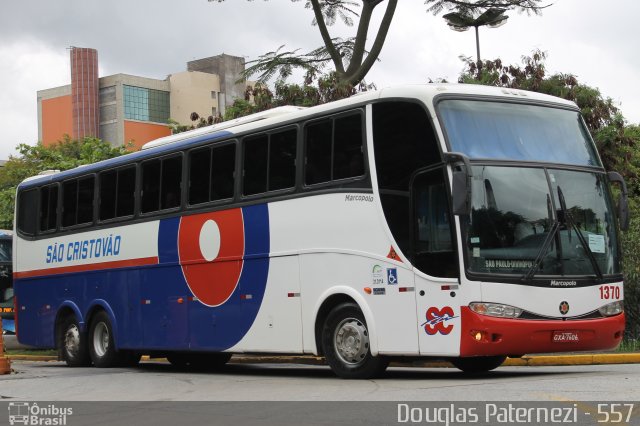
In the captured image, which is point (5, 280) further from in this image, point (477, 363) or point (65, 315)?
point (477, 363)

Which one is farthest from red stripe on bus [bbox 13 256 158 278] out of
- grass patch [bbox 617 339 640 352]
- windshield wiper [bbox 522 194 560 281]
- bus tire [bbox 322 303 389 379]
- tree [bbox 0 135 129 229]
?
tree [bbox 0 135 129 229]

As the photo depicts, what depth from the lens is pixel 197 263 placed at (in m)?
17.6

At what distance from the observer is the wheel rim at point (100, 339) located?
66.8 feet

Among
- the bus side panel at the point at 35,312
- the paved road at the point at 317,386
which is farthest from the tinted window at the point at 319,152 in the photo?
the bus side panel at the point at 35,312

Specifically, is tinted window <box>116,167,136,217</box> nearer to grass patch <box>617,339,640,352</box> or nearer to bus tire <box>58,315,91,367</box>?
bus tire <box>58,315,91,367</box>

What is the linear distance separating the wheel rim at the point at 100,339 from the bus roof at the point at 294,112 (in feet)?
9.78

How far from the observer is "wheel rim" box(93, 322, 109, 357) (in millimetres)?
20375

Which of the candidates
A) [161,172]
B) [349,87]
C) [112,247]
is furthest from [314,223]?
[349,87]

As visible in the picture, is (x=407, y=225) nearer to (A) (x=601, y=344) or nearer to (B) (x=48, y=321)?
(A) (x=601, y=344)

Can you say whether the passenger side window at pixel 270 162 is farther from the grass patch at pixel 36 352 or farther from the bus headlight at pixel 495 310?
the grass patch at pixel 36 352

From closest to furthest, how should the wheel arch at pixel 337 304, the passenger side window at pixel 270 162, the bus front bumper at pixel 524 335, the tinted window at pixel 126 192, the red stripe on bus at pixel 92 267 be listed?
the bus front bumper at pixel 524 335, the wheel arch at pixel 337 304, the passenger side window at pixel 270 162, the red stripe on bus at pixel 92 267, the tinted window at pixel 126 192

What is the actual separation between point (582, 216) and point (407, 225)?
2242mm

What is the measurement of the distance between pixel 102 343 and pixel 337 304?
7091 millimetres

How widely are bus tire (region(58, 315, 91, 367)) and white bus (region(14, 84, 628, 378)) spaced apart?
8.59 feet
